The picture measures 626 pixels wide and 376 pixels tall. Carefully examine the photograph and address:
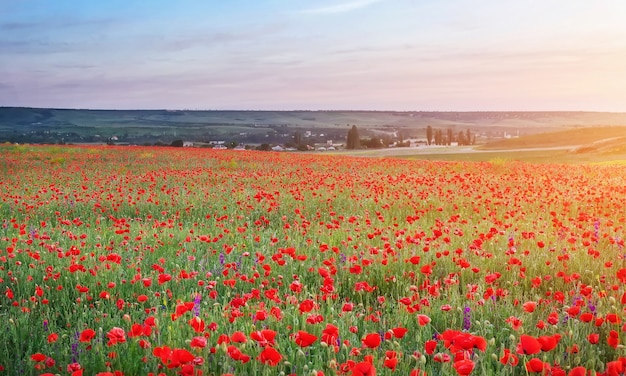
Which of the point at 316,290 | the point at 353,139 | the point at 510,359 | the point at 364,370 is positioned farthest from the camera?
the point at 353,139

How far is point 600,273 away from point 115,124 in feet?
576

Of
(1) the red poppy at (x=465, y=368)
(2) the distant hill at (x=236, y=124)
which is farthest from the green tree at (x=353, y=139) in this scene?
(1) the red poppy at (x=465, y=368)

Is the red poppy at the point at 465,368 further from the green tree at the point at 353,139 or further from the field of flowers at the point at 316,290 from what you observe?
the green tree at the point at 353,139

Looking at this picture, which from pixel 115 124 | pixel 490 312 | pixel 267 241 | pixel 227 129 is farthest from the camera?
pixel 115 124

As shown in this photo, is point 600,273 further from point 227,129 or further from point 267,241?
point 227,129

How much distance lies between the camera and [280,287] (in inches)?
224

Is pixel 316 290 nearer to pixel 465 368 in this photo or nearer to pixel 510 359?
pixel 510 359

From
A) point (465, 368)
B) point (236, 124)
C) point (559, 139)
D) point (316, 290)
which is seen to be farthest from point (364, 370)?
point (236, 124)

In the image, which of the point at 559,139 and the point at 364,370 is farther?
the point at 559,139

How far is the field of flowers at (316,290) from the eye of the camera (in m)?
3.27

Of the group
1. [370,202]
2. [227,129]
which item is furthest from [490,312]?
[227,129]

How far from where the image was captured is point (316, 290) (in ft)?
18.1

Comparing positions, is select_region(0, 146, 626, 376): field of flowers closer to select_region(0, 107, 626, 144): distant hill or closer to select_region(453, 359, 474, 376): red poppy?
select_region(453, 359, 474, 376): red poppy

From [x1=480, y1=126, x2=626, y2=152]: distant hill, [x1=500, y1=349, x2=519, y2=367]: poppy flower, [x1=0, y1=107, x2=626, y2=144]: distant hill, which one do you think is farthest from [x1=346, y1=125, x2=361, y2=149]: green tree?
[x1=500, y1=349, x2=519, y2=367]: poppy flower
